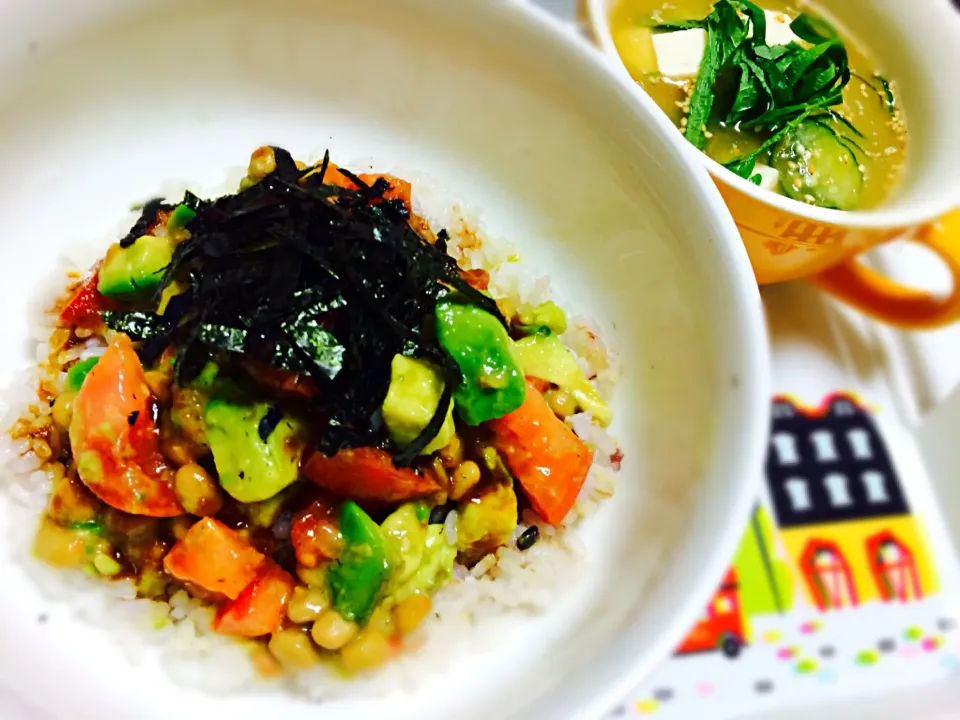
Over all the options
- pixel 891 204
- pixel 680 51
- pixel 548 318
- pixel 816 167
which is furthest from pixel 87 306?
pixel 891 204

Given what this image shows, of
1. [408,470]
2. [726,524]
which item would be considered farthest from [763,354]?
[408,470]

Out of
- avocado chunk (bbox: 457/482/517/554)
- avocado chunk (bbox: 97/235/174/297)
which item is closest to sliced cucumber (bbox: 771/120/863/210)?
avocado chunk (bbox: 457/482/517/554)

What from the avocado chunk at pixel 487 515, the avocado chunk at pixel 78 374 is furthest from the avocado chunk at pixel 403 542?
the avocado chunk at pixel 78 374

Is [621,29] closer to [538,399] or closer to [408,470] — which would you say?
[538,399]

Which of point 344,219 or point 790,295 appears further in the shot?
point 790,295

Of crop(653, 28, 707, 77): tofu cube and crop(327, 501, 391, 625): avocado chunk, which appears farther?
crop(653, 28, 707, 77): tofu cube

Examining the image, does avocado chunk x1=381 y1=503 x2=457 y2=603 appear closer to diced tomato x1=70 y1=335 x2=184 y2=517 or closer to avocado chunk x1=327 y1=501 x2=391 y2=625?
avocado chunk x1=327 y1=501 x2=391 y2=625
